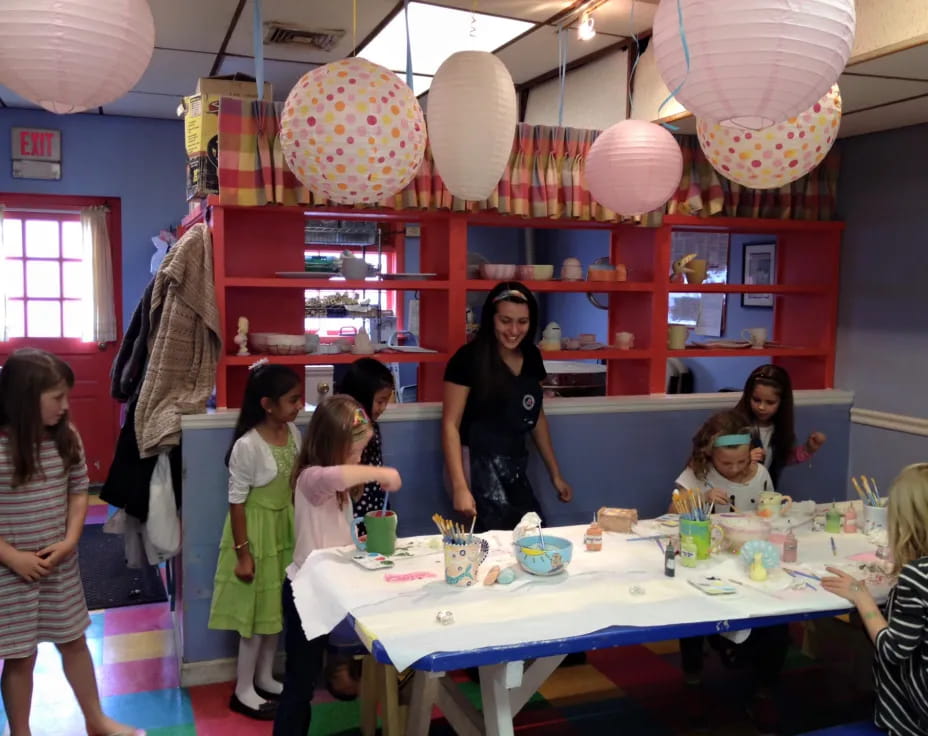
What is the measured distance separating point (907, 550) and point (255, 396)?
2.02 metres

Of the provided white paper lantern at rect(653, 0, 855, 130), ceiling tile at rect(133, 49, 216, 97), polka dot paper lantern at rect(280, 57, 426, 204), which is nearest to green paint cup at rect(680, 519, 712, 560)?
white paper lantern at rect(653, 0, 855, 130)

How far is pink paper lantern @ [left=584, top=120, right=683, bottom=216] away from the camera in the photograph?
115 inches

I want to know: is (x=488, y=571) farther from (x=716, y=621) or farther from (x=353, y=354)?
(x=353, y=354)

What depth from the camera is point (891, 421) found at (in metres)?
4.16

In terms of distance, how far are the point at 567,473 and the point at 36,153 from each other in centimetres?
457

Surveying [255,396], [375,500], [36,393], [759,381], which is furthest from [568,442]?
[36,393]

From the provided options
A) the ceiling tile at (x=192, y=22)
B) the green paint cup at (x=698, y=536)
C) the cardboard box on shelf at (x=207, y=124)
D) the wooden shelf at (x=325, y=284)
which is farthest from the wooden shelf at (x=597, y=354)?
the ceiling tile at (x=192, y=22)

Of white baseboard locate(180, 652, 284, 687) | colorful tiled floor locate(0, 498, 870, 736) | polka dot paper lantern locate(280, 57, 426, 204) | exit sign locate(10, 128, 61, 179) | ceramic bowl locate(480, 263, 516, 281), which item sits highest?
exit sign locate(10, 128, 61, 179)

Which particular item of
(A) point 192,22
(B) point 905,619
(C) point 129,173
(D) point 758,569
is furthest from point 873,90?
(C) point 129,173

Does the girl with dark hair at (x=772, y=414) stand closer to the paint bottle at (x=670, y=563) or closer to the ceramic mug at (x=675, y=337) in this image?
the ceramic mug at (x=675, y=337)

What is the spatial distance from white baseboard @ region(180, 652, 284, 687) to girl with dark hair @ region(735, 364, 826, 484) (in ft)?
7.41

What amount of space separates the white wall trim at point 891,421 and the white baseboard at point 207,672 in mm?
3212

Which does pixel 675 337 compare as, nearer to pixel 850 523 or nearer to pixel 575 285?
pixel 575 285

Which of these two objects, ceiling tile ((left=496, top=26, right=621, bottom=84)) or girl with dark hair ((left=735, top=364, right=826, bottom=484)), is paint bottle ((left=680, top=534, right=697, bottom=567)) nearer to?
girl with dark hair ((left=735, top=364, right=826, bottom=484))
